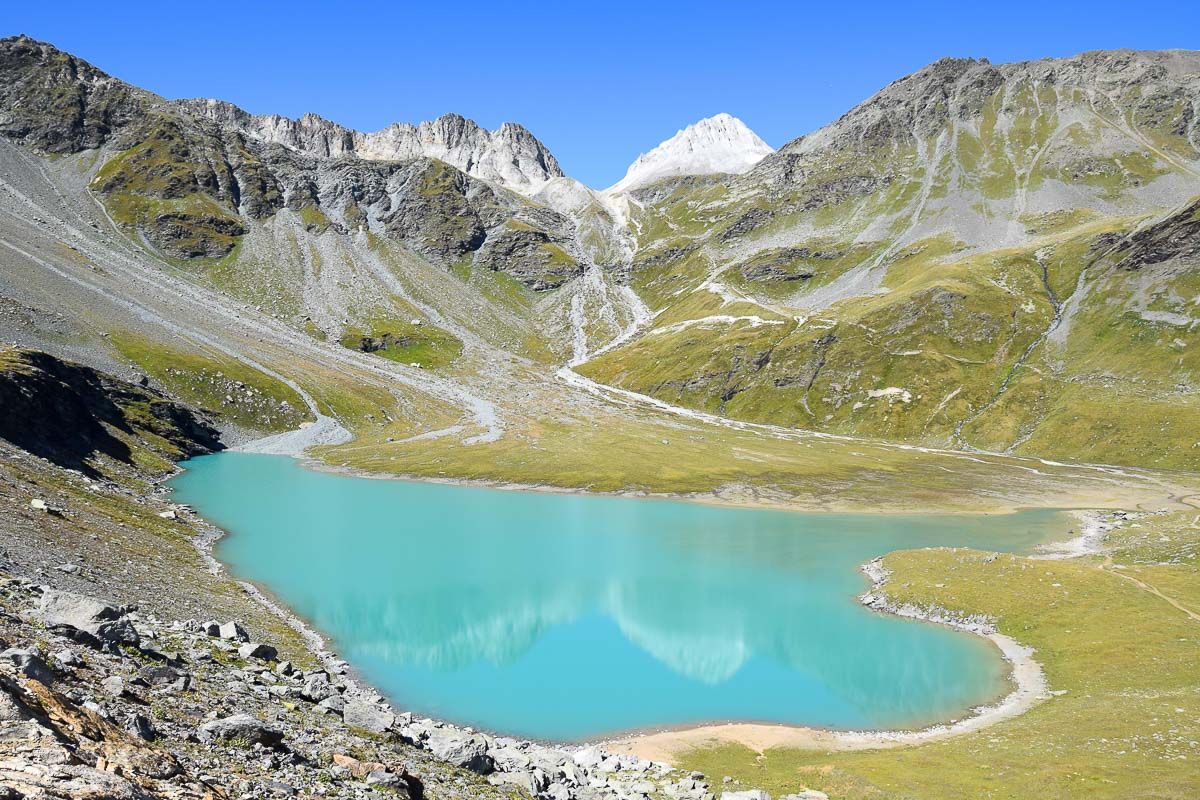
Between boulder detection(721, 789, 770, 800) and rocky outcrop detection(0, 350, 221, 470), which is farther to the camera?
rocky outcrop detection(0, 350, 221, 470)

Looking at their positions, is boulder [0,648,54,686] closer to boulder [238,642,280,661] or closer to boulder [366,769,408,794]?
boulder [366,769,408,794]

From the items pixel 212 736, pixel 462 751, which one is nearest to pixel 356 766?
pixel 212 736

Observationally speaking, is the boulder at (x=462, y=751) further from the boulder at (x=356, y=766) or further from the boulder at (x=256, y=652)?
the boulder at (x=256, y=652)

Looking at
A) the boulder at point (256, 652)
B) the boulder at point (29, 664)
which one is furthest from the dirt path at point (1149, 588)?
the boulder at point (29, 664)

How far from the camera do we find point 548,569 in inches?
3118

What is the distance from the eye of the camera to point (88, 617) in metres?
26.5

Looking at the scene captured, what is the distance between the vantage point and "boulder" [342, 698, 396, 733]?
1096 inches

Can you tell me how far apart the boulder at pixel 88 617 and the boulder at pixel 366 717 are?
29.2 feet

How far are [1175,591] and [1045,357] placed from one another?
15457 centimetres

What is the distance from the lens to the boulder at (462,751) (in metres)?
27.7

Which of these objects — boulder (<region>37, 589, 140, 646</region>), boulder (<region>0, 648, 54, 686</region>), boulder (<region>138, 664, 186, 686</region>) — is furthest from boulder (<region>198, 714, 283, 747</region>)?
boulder (<region>37, 589, 140, 646</region>)

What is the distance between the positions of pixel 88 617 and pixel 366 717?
11.6 meters

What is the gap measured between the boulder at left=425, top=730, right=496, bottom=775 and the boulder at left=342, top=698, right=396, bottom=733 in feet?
6.90

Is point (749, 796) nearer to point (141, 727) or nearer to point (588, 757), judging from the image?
point (588, 757)
